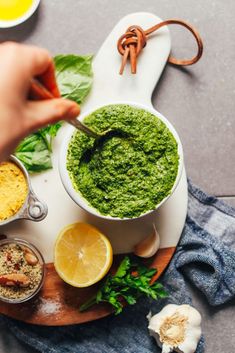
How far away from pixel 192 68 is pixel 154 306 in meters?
0.76

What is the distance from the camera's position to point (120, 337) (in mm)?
1923

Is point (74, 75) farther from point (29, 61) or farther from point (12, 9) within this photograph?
point (29, 61)

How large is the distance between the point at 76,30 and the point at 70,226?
66 centimetres

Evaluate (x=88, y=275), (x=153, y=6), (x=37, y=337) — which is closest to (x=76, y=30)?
(x=153, y=6)

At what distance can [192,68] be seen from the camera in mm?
2029

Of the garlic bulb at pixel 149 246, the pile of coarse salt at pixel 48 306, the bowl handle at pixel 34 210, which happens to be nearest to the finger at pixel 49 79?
the bowl handle at pixel 34 210

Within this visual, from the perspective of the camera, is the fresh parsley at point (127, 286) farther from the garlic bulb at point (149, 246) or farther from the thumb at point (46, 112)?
the thumb at point (46, 112)

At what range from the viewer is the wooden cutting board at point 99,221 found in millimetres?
1854

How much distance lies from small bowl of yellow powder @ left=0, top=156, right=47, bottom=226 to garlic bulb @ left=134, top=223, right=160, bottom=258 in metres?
0.29

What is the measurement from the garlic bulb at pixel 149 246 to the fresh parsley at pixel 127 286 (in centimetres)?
4

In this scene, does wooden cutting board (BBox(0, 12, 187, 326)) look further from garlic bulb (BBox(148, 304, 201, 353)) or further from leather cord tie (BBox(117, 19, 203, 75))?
garlic bulb (BBox(148, 304, 201, 353))

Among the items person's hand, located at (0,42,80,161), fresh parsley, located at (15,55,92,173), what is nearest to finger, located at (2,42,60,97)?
person's hand, located at (0,42,80,161)

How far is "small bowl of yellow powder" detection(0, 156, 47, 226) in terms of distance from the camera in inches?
69.9

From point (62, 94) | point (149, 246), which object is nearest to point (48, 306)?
point (149, 246)
